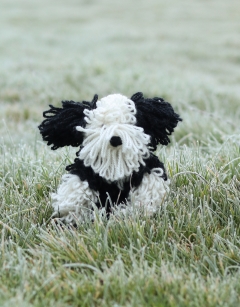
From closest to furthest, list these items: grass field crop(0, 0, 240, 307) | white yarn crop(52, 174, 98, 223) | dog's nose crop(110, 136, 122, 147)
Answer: grass field crop(0, 0, 240, 307) → dog's nose crop(110, 136, 122, 147) → white yarn crop(52, 174, 98, 223)

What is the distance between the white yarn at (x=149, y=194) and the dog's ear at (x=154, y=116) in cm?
15

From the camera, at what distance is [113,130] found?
186 centimetres

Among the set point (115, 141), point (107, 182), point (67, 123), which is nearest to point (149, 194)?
point (107, 182)

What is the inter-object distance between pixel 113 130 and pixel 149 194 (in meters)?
0.34

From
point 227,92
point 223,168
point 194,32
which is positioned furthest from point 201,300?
point 194,32

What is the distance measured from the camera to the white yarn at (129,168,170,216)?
1962 millimetres

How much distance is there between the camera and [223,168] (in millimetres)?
2471

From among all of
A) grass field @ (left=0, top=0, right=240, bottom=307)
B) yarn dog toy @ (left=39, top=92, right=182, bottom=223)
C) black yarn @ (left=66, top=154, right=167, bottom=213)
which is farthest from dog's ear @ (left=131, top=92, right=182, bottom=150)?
grass field @ (left=0, top=0, right=240, bottom=307)

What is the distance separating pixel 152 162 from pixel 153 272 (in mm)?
553

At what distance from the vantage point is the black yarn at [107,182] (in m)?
1.96

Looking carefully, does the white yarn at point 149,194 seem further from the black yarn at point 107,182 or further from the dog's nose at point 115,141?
the dog's nose at point 115,141

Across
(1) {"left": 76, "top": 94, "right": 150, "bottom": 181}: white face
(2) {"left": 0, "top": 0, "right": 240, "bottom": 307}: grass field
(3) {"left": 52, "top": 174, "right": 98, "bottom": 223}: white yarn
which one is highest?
(1) {"left": 76, "top": 94, "right": 150, "bottom": 181}: white face

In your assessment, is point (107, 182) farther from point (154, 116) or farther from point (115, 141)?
point (154, 116)

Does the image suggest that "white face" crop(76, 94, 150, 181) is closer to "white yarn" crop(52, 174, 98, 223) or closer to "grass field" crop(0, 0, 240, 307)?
"white yarn" crop(52, 174, 98, 223)
